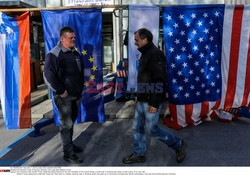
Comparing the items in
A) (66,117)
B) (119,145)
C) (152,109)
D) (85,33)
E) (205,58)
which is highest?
(85,33)

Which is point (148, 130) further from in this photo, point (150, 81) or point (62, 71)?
point (62, 71)

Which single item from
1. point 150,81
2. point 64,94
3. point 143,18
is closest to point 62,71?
point 64,94

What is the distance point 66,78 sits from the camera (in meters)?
3.33

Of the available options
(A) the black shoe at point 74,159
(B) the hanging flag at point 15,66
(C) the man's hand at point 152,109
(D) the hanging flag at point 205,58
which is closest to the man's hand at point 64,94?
(A) the black shoe at point 74,159

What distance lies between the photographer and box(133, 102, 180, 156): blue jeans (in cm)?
316

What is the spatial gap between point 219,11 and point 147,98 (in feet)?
8.53

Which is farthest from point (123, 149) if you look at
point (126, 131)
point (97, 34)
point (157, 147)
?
point (97, 34)

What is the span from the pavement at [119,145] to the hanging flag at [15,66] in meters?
0.64

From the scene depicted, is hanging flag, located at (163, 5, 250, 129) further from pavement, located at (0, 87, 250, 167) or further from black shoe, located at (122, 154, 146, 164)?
black shoe, located at (122, 154, 146, 164)

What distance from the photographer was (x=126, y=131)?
4.80 metres

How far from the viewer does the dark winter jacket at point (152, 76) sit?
9.92ft

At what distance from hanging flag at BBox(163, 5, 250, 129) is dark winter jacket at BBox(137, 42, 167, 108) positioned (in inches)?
63.8

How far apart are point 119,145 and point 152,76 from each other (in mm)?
1607

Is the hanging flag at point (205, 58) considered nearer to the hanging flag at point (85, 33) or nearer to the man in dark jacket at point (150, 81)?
the hanging flag at point (85, 33)
